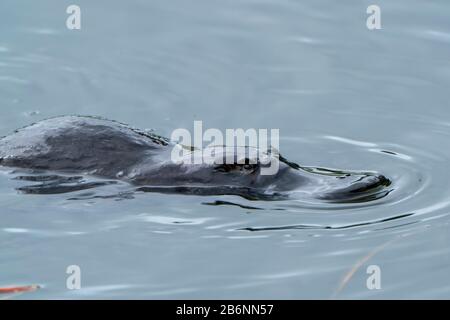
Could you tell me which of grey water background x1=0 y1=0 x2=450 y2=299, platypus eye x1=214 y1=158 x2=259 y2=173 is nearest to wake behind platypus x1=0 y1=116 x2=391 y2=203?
platypus eye x1=214 y1=158 x2=259 y2=173

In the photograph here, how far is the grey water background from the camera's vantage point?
6.67m

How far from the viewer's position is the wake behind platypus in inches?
302

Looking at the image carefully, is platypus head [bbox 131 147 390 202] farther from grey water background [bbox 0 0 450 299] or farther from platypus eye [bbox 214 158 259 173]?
grey water background [bbox 0 0 450 299]

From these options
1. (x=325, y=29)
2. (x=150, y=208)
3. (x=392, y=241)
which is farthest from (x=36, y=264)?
(x=325, y=29)

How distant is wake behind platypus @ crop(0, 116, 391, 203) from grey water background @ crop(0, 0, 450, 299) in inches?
4.9

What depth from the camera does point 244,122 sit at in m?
9.70

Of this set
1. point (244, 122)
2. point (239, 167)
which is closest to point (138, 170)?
point (239, 167)

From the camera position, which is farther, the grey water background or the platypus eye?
the platypus eye

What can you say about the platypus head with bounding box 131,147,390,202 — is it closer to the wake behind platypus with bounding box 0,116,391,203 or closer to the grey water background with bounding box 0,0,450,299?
the wake behind platypus with bounding box 0,116,391,203

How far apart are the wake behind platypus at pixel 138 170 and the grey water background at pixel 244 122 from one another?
125 mm

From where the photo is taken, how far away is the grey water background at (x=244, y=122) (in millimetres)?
6672

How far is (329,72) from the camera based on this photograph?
416 inches

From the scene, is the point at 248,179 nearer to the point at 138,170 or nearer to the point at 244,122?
the point at 138,170

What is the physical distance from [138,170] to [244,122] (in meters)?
2.00
